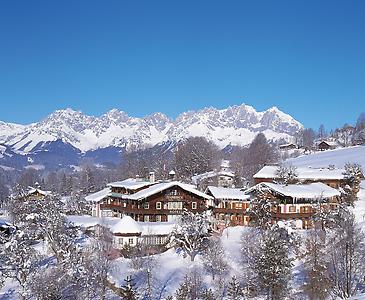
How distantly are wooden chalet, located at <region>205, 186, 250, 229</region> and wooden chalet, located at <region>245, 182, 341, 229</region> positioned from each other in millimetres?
3307

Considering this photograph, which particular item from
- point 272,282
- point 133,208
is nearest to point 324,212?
point 272,282

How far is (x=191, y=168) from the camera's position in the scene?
109312 millimetres

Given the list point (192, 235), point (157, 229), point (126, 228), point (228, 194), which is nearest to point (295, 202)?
point (228, 194)

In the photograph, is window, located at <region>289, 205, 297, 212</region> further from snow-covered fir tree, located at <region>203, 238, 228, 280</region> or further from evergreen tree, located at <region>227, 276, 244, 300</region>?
evergreen tree, located at <region>227, 276, 244, 300</region>

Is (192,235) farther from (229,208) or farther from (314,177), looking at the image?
(314,177)

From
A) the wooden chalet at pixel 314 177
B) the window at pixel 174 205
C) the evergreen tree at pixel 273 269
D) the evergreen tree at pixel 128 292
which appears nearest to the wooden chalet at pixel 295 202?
the wooden chalet at pixel 314 177

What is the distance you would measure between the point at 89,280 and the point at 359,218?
1153 inches

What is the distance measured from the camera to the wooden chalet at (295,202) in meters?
58.3

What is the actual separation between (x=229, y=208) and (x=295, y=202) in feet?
28.9

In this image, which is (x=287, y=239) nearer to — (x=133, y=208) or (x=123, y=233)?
(x=123, y=233)

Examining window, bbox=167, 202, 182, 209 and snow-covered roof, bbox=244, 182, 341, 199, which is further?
window, bbox=167, 202, 182, 209

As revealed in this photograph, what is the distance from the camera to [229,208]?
6419 centimetres

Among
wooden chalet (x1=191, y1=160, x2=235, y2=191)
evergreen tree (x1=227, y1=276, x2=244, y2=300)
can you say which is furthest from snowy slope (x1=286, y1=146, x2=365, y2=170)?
evergreen tree (x1=227, y1=276, x2=244, y2=300)

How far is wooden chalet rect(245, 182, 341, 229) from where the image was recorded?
58.3 metres
